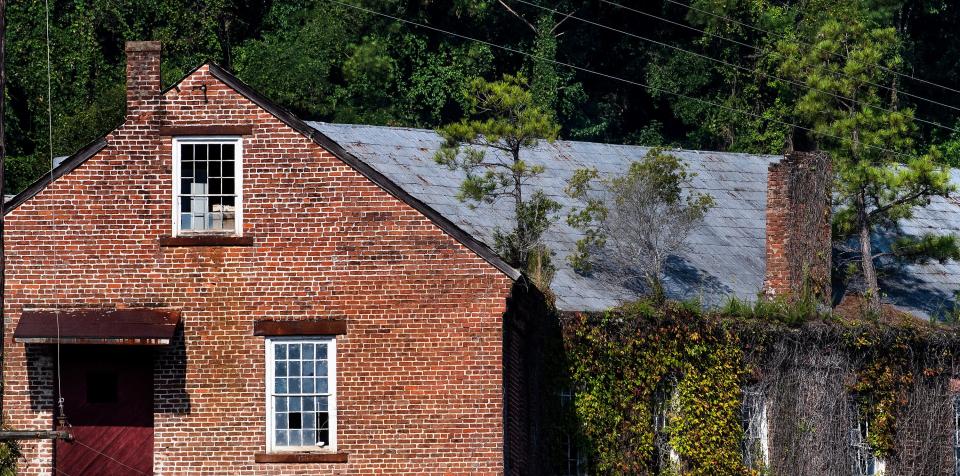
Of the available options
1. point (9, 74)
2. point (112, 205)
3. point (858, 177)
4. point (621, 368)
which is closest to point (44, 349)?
point (112, 205)

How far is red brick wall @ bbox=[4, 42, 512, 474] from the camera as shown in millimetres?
28141

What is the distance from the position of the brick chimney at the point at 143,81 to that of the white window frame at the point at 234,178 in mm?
591

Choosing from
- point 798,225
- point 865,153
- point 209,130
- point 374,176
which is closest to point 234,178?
point 209,130

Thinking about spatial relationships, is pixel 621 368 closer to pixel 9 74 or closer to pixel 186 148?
pixel 186 148

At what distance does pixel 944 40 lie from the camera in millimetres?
61312

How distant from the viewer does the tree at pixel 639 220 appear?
35.0m

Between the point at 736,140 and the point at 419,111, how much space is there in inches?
332

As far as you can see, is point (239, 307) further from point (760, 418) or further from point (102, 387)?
point (760, 418)

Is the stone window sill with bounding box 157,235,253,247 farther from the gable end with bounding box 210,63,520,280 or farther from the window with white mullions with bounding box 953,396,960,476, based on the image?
the window with white mullions with bounding box 953,396,960,476

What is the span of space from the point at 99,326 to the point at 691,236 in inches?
508

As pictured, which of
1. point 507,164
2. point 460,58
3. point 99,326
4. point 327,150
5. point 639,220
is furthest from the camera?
point 460,58

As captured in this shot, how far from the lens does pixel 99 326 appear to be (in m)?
28.1

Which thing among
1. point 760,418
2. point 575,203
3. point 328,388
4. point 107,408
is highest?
point 575,203

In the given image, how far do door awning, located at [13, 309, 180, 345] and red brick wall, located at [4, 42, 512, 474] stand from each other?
183mm
